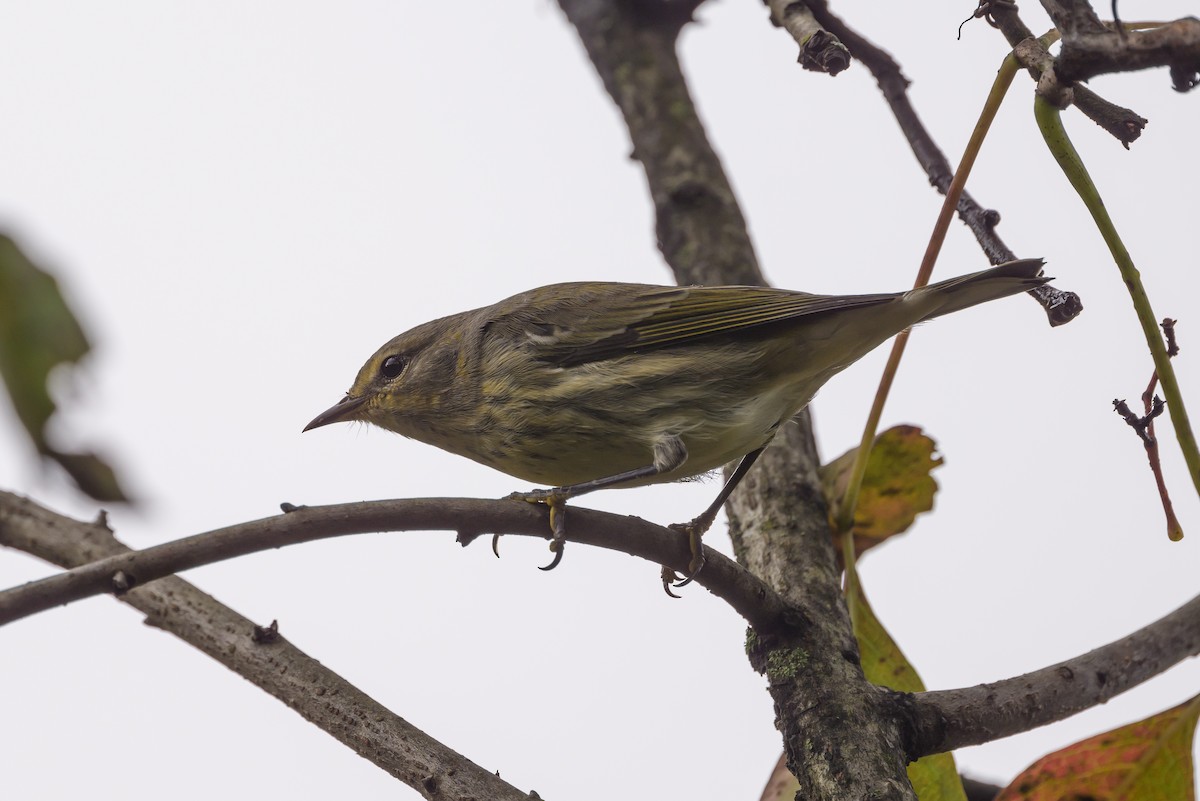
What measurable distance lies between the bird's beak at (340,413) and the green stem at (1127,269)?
123 inches

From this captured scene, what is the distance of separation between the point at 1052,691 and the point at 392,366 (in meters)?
2.98

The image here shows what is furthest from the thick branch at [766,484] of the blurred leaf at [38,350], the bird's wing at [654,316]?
the blurred leaf at [38,350]

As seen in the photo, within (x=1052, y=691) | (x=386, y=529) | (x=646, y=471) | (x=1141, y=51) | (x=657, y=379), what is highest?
(x=657, y=379)

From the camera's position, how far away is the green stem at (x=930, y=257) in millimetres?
2977

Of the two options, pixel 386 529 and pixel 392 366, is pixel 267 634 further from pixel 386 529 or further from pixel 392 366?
pixel 392 366

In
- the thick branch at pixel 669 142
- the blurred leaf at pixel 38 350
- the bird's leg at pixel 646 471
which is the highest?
the thick branch at pixel 669 142

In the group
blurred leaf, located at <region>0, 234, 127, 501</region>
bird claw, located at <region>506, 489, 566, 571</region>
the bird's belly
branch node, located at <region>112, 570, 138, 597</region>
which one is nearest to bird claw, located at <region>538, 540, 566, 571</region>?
bird claw, located at <region>506, 489, 566, 571</region>

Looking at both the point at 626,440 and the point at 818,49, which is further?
the point at 626,440

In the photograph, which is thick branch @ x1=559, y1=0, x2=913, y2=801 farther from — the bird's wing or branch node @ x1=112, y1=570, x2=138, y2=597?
branch node @ x1=112, y1=570, x2=138, y2=597

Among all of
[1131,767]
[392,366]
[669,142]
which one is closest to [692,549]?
[1131,767]

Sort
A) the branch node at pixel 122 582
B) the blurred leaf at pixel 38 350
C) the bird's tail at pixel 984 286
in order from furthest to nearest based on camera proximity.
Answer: the bird's tail at pixel 984 286, the branch node at pixel 122 582, the blurred leaf at pixel 38 350

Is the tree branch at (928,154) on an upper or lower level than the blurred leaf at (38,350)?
upper

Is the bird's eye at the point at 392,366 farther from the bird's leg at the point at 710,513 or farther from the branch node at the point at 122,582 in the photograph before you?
the branch node at the point at 122,582

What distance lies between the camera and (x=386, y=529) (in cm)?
232
